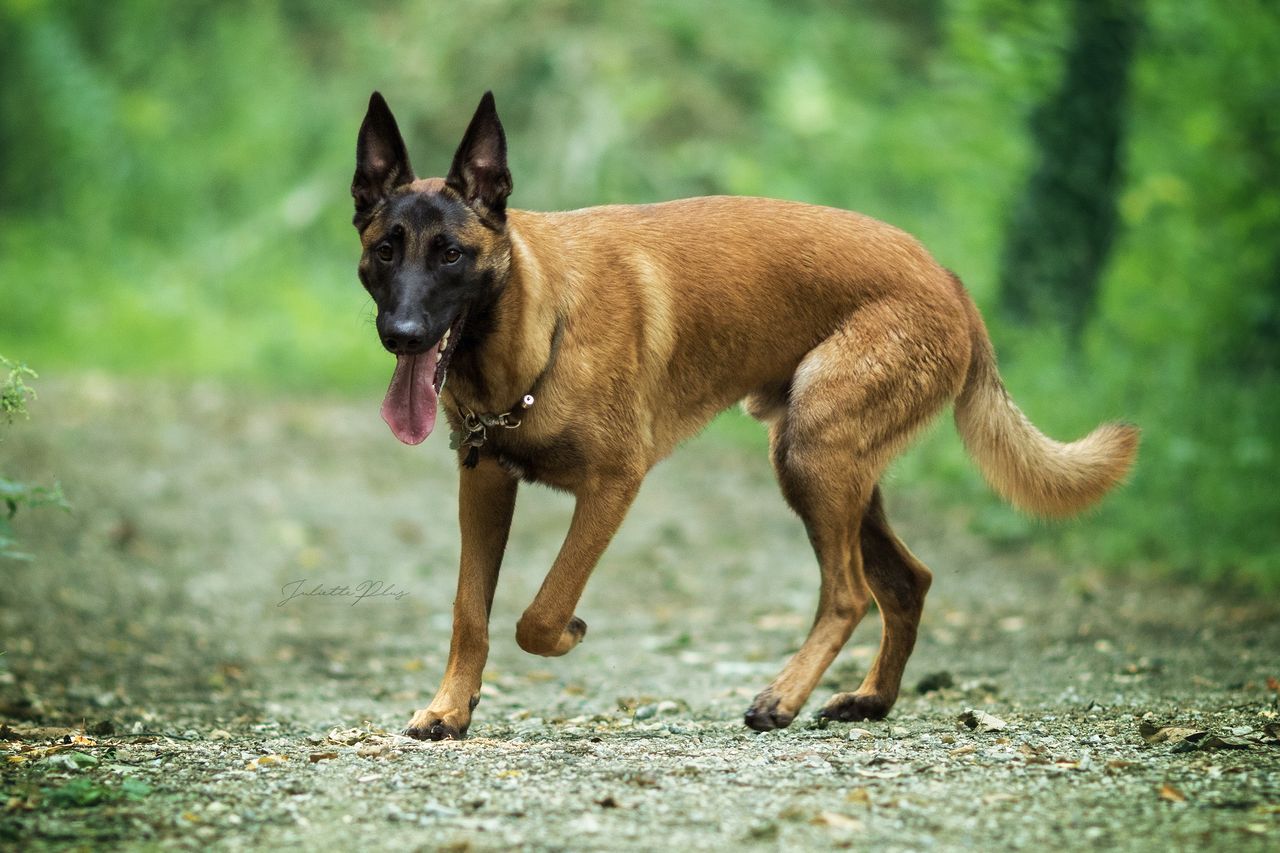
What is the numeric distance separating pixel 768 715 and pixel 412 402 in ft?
5.13

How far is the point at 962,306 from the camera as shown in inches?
203

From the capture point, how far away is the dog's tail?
514 centimetres

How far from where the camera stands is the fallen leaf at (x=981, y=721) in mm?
4426

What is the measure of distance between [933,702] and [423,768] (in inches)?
85.4

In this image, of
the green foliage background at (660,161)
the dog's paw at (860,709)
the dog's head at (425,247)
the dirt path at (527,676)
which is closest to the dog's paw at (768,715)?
the dirt path at (527,676)

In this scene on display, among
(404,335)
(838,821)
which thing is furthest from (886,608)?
(404,335)

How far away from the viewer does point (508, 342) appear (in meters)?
4.43

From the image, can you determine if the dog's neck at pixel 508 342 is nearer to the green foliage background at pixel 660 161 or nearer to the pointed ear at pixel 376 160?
the pointed ear at pixel 376 160

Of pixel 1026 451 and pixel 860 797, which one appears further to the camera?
pixel 1026 451

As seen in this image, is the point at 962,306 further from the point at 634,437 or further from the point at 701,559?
the point at 701,559

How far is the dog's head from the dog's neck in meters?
0.05

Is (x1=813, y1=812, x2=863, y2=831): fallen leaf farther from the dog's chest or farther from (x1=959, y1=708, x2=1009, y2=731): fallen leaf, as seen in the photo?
the dog's chest

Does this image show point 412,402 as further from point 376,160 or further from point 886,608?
point 886,608

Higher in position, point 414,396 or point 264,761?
point 414,396
